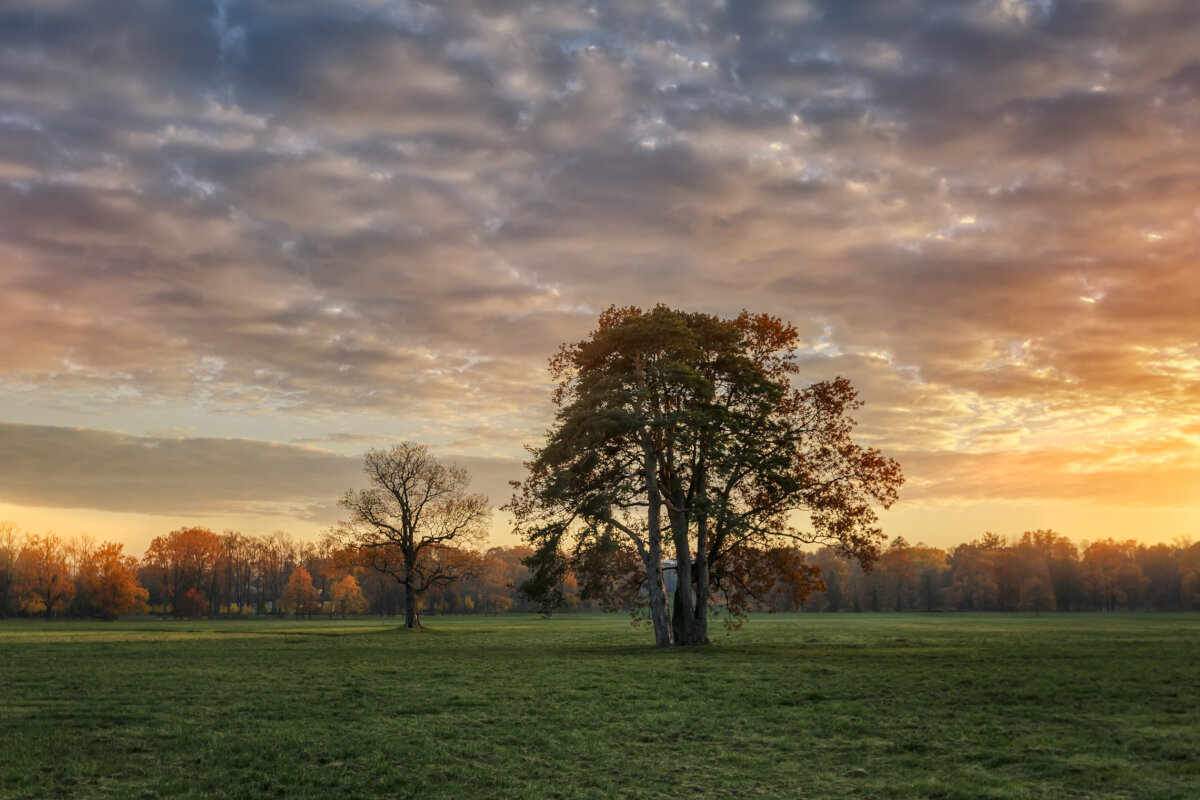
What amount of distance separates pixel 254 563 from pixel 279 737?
177 meters

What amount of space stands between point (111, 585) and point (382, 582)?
45.3m

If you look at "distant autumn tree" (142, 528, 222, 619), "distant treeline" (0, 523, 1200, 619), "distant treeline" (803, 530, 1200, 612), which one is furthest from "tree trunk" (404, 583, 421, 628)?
"distant treeline" (803, 530, 1200, 612)

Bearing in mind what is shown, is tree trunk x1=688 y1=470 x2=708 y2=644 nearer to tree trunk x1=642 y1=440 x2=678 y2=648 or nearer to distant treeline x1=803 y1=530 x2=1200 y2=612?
tree trunk x1=642 y1=440 x2=678 y2=648

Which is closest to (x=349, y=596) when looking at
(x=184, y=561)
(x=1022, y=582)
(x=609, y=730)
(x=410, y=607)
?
(x=184, y=561)

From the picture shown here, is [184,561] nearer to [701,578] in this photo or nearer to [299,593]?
[299,593]

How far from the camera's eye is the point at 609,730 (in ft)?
55.9

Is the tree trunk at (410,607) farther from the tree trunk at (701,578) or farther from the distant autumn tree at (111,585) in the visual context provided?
the distant autumn tree at (111,585)

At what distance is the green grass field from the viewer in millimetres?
12328

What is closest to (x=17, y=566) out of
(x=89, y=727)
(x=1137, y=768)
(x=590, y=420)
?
(x=590, y=420)

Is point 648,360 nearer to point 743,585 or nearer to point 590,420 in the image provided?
point 590,420

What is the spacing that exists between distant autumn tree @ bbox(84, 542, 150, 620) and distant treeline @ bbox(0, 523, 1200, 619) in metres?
0.19

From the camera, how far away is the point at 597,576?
39469 mm

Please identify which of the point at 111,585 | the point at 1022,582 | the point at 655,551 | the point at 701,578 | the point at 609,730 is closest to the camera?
the point at 609,730

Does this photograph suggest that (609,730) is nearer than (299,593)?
Yes
